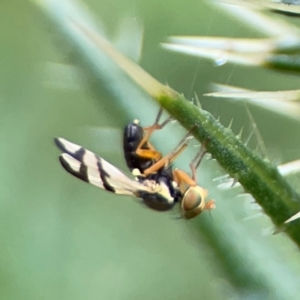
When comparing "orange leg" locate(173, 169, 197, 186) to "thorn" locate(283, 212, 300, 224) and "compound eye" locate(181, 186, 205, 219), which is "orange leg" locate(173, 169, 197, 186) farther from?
"thorn" locate(283, 212, 300, 224)

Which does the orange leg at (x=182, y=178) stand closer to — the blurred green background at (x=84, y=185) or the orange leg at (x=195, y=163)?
the orange leg at (x=195, y=163)

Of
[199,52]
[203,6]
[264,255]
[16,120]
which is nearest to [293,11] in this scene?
[199,52]

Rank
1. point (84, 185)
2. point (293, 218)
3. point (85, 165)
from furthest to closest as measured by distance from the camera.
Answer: point (84, 185) < point (85, 165) < point (293, 218)

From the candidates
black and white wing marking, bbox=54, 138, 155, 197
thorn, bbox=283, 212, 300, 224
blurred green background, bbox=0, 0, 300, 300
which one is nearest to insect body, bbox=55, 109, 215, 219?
black and white wing marking, bbox=54, 138, 155, 197

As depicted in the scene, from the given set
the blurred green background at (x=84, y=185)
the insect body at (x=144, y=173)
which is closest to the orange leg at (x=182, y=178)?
the insect body at (x=144, y=173)

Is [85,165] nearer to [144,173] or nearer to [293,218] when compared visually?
[144,173]

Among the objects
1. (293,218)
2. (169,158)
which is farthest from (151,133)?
(293,218)
